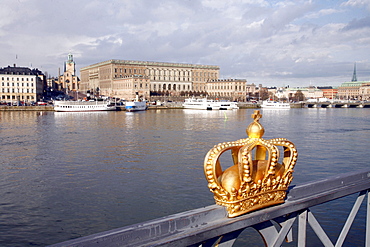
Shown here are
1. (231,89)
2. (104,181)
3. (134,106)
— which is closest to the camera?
(104,181)

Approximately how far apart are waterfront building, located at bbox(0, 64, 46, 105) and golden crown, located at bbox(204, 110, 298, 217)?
10635cm

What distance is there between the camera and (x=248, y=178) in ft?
8.45

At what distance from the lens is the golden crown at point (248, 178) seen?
8.32 feet

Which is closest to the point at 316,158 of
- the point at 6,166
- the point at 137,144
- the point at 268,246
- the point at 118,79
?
the point at 137,144

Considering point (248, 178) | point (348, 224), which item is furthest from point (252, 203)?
point (348, 224)

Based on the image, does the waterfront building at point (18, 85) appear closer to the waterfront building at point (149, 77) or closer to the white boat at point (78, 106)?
the white boat at point (78, 106)

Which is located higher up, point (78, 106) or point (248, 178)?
point (78, 106)

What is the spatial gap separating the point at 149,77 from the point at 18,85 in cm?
5357

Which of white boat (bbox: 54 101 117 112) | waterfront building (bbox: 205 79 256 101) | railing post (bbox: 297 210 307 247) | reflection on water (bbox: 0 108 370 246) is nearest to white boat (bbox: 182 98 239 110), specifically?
white boat (bbox: 54 101 117 112)

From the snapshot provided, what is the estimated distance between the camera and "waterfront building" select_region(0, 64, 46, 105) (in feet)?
326

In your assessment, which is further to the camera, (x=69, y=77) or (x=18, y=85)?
(x=69, y=77)

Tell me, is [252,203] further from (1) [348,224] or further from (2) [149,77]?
(2) [149,77]

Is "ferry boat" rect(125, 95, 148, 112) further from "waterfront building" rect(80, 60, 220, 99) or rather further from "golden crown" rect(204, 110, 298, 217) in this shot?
"golden crown" rect(204, 110, 298, 217)

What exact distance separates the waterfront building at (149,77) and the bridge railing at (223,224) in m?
130
